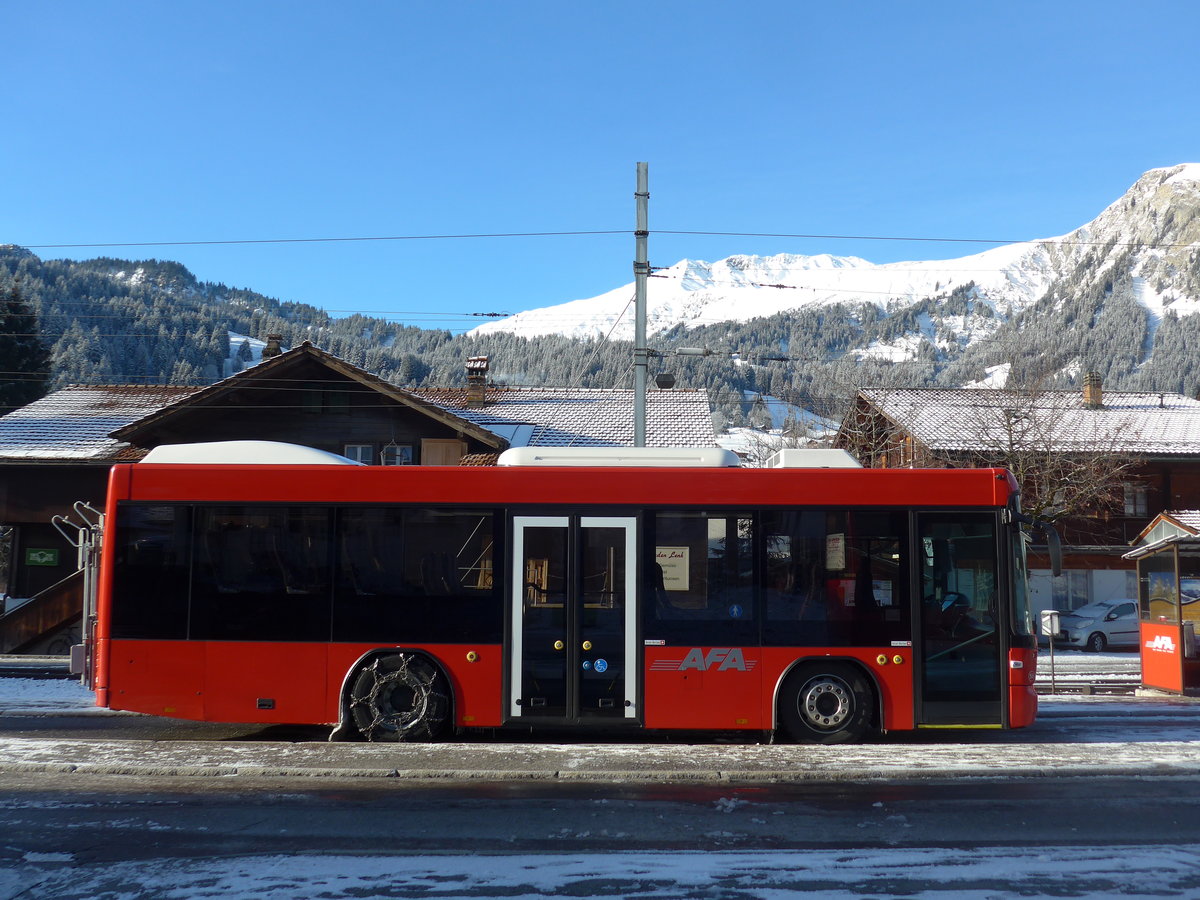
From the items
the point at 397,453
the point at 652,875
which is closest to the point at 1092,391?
the point at 397,453

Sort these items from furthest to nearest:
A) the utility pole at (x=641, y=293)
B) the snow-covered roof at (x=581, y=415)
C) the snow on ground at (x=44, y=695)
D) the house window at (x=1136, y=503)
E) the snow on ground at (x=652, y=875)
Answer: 1. the house window at (x=1136, y=503)
2. the snow-covered roof at (x=581, y=415)
3. the utility pole at (x=641, y=293)
4. the snow on ground at (x=44, y=695)
5. the snow on ground at (x=652, y=875)

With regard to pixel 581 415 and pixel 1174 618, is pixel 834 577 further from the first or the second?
pixel 581 415

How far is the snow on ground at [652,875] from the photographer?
227 inches

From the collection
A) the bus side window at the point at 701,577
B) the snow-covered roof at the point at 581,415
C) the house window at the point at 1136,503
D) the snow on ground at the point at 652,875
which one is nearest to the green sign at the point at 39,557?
the snow-covered roof at the point at 581,415

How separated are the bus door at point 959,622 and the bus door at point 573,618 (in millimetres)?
2995

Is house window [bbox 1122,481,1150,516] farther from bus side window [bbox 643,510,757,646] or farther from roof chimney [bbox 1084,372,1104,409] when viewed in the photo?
bus side window [bbox 643,510,757,646]

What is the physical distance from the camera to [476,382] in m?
33.0

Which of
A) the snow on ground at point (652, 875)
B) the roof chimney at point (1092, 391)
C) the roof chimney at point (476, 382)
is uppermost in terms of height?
the roof chimney at point (1092, 391)

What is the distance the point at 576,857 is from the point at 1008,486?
6463 millimetres

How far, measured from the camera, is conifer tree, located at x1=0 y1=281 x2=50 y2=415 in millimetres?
52031

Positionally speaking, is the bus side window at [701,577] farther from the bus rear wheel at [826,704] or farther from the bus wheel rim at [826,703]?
the bus wheel rim at [826,703]

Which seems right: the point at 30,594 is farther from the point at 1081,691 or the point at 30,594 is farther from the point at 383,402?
the point at 1081,691

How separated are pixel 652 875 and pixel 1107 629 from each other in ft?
89.0

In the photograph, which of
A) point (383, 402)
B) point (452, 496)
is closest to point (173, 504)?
point (452, 496)
